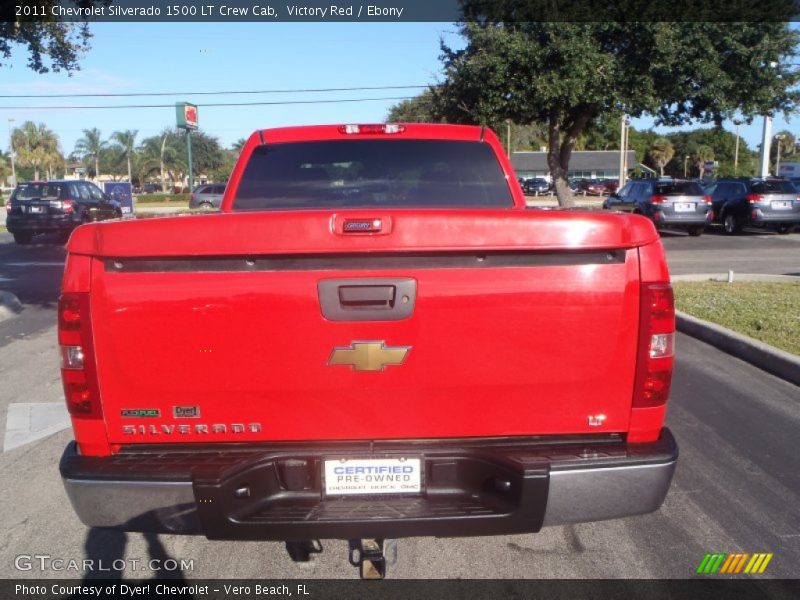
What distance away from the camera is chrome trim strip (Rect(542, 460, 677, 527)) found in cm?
258

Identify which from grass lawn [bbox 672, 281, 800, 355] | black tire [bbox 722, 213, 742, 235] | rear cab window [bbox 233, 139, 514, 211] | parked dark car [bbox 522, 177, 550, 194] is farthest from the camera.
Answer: parked dark car [bbox 522, 177, 550, 194]

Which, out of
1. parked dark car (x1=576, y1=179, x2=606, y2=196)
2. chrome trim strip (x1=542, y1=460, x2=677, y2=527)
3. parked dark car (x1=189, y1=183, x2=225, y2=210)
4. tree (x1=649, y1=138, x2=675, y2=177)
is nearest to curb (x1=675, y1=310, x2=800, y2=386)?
chrome trim strip (x1=542, y1=460, x2=677, y2=527)

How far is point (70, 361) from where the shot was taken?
263 cm

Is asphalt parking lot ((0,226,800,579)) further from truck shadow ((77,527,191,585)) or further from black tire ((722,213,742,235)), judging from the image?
black tire ((722,213,742,235))

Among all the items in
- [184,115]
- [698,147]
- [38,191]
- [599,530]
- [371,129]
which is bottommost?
[599,530]

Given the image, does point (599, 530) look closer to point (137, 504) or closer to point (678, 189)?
point (137, 504)

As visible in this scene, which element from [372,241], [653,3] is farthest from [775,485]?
[653,3]

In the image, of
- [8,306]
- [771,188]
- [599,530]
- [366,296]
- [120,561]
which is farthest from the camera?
[771,188]

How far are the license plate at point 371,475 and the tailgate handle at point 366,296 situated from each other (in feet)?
1.81

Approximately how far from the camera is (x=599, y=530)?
3.85 metres

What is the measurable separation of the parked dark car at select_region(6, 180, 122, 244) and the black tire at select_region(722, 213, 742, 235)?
1750 cm

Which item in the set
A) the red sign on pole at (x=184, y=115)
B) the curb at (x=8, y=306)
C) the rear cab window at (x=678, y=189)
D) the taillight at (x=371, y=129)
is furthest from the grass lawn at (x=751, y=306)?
the red sign on pole at (x=184, y=115)

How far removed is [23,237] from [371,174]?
19046 mm

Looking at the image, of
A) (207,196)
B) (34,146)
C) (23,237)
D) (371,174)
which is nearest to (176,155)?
(34,146)
